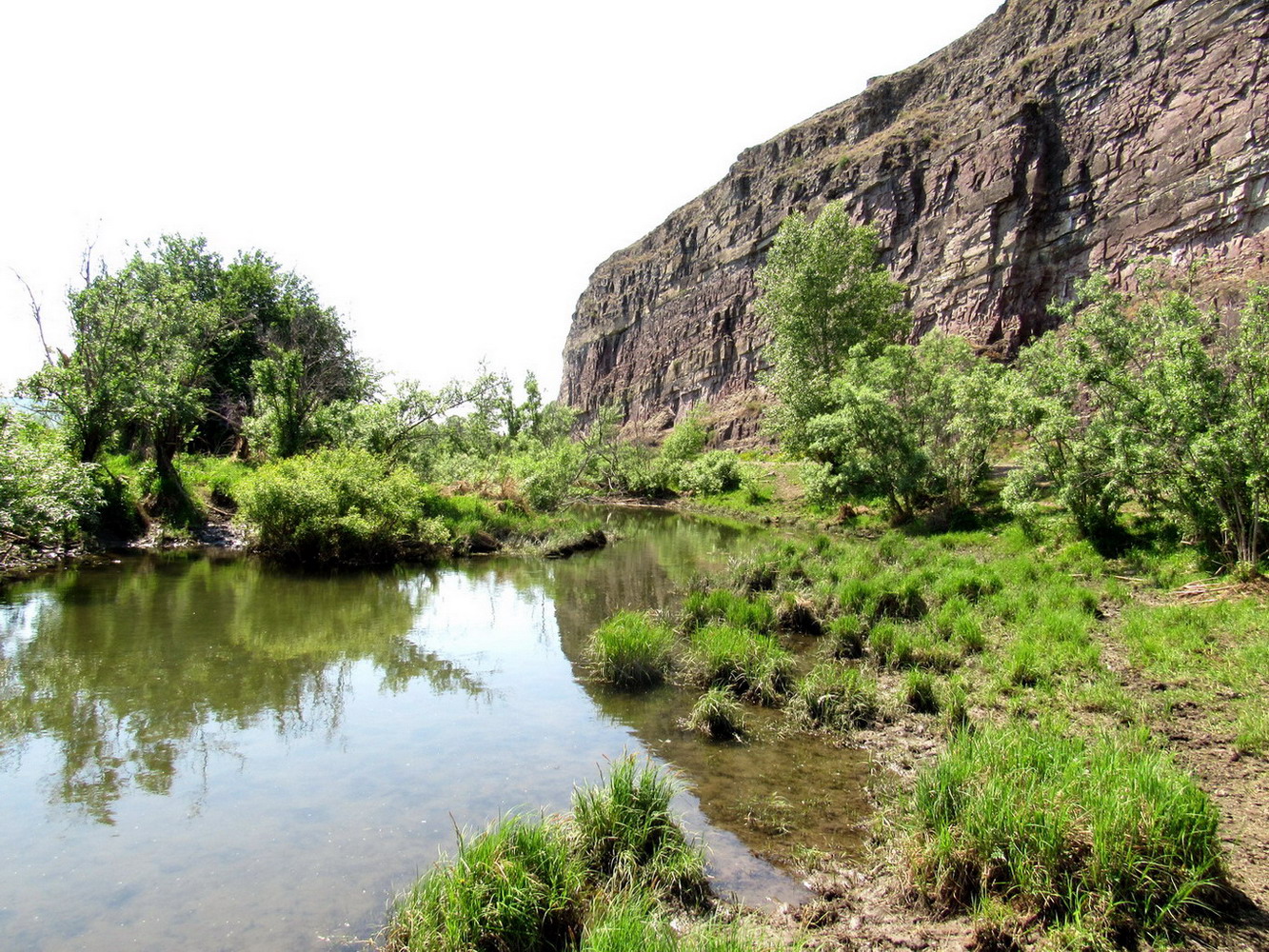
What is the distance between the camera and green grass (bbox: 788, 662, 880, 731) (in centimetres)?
763

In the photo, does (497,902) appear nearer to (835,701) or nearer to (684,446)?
(835,701)

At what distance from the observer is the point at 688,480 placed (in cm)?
4634

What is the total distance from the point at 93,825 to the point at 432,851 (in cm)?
284

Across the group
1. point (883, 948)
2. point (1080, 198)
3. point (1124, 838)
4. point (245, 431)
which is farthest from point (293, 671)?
point (1080, 198)

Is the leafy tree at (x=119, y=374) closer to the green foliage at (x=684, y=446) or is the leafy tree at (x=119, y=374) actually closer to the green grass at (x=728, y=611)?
the green grass at (x=728, y=611)

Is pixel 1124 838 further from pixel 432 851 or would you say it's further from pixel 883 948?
pixel 432 851

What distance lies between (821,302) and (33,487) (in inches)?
1201

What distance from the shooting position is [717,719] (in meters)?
7.49

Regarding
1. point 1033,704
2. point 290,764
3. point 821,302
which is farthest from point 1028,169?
point 290,764

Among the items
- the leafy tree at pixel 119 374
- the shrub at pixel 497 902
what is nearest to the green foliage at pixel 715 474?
the leafy tree at pixel 119 374

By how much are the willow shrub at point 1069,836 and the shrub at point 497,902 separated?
242 cm

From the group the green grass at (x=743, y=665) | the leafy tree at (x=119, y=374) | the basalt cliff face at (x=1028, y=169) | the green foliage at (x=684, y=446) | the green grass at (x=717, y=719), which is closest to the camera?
the green grass at (x=717, y=719)

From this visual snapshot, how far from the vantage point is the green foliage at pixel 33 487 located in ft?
44.0

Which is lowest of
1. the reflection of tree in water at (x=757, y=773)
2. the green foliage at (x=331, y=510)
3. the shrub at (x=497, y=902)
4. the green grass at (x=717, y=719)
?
the reflection of tree in water at (x=757, y=773)
